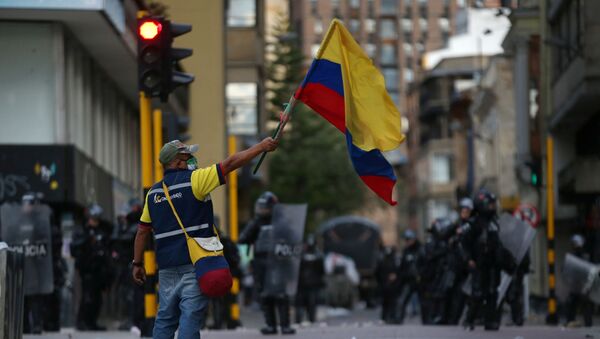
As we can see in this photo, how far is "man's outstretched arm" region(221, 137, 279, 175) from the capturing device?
12.3m

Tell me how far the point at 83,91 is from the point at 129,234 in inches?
513

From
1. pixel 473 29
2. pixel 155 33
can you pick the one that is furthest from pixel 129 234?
pixel 473 29

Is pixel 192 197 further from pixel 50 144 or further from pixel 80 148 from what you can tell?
pixel 80 148

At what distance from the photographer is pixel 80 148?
34062mm

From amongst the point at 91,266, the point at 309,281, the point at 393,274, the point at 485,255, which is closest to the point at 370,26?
the point at 309,281

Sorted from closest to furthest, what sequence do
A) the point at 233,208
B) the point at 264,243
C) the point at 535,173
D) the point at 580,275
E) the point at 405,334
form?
the point at 405,334 < the point at 264,243 < the point at 233,208 < the point at 580,275 < the point at 535,173

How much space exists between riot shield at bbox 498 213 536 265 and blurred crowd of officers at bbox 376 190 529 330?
36 centimetres

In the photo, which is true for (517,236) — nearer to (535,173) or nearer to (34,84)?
(535,173)

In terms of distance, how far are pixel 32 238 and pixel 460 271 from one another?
596 centimetres

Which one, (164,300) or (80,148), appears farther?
(80,148)

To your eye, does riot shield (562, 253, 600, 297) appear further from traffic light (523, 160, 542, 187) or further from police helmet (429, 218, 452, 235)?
police helmet (429, 218, 452, 235)

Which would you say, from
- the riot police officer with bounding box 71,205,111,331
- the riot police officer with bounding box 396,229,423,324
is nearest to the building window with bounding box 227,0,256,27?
the riot police officer with bounding box 396,229,423,324

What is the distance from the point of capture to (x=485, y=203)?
21391 millimetres

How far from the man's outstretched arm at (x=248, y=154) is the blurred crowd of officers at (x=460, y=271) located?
365 inches
